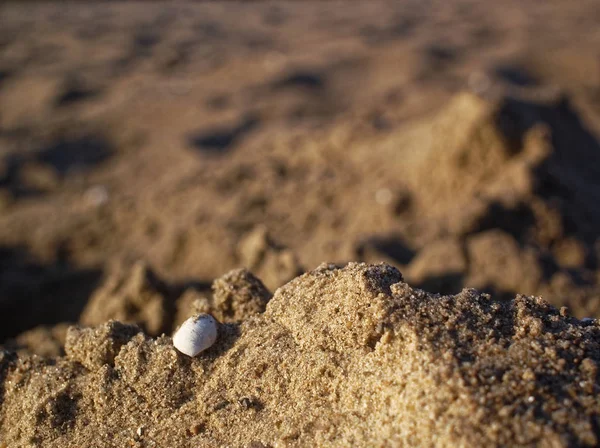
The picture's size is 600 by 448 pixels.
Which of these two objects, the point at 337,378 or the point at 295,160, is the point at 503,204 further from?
the point at 337,378

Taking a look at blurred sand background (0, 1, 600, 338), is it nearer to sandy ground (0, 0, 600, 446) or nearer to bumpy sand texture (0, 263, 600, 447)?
sandy ground (0, 0, 600, 446)

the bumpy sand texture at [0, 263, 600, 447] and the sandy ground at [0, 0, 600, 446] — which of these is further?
the sandy ground at [0, 0, 600, 446]

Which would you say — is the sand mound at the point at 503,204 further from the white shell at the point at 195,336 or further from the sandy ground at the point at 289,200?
the white shell at the point at 195,336

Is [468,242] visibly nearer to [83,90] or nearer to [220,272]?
[220,272]

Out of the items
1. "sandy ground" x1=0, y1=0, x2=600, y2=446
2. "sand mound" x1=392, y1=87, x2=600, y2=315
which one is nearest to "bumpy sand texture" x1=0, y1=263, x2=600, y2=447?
"sandy ground" x1=0, y1=0, x2=600, y2=446

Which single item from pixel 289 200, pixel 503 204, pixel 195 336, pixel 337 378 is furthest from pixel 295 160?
pixel 337 378
